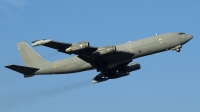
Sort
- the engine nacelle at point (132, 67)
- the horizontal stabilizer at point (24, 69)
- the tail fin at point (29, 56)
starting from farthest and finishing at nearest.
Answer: the engine nacelle at point (132, 67) < the tail fin at point (29, 56) < the horizontal stabilizer at point (24, 69)

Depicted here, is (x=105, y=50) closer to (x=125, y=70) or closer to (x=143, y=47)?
(x=143, y=47)

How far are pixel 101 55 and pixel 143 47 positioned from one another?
6.88m

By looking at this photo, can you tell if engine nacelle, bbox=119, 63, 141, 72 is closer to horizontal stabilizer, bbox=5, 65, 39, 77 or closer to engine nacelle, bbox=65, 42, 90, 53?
engine nacelle, bbox=65, 42, 90, 53

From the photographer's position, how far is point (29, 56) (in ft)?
296

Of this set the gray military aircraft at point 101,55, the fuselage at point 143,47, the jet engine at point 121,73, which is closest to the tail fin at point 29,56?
the gray military aircraft at point 101,55

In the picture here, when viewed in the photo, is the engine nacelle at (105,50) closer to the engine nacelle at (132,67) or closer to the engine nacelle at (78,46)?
the engine nacelle at (78,46)

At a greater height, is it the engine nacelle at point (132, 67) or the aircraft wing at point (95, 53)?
the aircraft wing at point (95, 53)

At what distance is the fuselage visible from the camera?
267 feet

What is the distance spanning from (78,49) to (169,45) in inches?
600

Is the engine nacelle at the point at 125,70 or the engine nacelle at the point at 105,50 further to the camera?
the engine nacelle at the point at 125,70

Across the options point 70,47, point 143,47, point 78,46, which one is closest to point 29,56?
point 70,47

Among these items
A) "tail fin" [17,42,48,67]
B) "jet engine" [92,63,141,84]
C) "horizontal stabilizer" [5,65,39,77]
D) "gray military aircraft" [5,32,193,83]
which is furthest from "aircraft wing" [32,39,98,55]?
"jet engine" [92,63,141,84]

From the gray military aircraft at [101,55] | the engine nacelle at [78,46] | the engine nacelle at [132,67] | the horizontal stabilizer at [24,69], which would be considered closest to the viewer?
the engine nacelle at [78,46]

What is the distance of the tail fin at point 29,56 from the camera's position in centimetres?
8900
